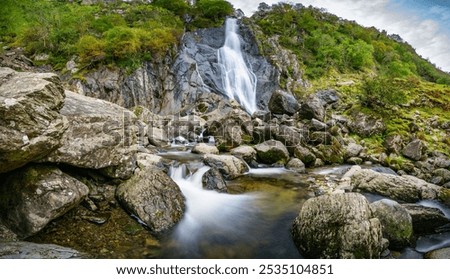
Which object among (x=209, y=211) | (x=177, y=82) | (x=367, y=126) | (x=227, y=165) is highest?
(x=177, y=82)

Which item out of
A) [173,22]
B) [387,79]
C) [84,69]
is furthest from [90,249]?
[173,22]

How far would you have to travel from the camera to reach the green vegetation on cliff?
2458cm

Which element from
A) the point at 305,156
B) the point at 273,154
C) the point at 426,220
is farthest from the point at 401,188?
the point at 273,154

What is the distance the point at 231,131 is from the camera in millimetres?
13883

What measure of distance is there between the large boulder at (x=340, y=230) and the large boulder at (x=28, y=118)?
14.9ft

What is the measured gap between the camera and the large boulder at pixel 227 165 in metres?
9.54

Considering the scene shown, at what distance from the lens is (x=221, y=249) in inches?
216

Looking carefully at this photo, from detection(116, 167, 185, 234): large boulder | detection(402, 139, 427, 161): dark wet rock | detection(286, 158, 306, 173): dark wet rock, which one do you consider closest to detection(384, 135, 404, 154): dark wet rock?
detection(402, 139, 427, 161): dark wet rock

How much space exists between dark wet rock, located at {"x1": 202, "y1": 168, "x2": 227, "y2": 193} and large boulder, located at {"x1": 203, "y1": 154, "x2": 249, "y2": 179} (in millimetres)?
993

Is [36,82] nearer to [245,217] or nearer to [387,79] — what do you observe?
[245,217]

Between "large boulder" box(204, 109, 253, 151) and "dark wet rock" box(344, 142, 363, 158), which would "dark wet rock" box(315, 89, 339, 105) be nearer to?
"dark wet rock" box(344, 142, 363, 158)

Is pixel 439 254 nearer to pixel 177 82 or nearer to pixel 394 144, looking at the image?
pixel 394 144

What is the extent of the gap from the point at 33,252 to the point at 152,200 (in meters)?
2.42

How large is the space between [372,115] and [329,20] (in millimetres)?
39779
